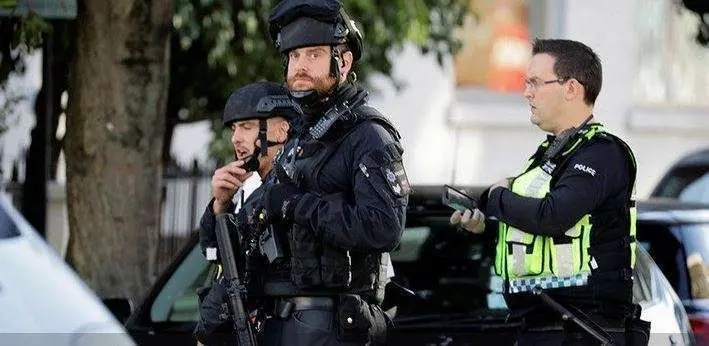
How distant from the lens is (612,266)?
525 centimetres

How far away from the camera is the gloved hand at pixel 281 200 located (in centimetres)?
506

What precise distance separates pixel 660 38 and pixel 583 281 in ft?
47.0

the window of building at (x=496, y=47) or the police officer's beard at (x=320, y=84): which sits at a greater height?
the window of building at (x=496, y=47)

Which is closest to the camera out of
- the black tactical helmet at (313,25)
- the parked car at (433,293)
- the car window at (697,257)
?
the black tactical helmet at (313,25)

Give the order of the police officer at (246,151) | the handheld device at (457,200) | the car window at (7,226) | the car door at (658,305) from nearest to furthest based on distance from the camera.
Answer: the car window at (7,226) < the handheld device at (457,200) < the police officer at (246,151) < the car door at (658,305)

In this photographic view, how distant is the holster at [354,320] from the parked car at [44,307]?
35.3 inches

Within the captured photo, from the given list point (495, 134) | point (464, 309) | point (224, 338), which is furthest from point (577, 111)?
point (495, 134)

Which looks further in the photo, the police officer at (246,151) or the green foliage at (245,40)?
the green foliage at (245,40)

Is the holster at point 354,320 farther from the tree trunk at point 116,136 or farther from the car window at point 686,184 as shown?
the car window at point 686,184

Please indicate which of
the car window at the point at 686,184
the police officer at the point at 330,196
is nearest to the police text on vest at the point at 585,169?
the police officer at the point at 330,196

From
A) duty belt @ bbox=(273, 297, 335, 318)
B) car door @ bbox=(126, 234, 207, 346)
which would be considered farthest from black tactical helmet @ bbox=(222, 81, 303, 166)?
car door @ bbox=(126, 234, 207, 346)

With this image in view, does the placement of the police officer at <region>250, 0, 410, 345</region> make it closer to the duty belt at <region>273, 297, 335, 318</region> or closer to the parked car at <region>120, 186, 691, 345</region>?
the duty belt at <region>273, 297, 335, 318</region>

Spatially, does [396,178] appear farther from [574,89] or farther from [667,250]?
[667,250]

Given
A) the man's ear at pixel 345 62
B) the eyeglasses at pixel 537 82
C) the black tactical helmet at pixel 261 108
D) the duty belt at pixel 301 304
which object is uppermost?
the man's ear at pixel 345 62
